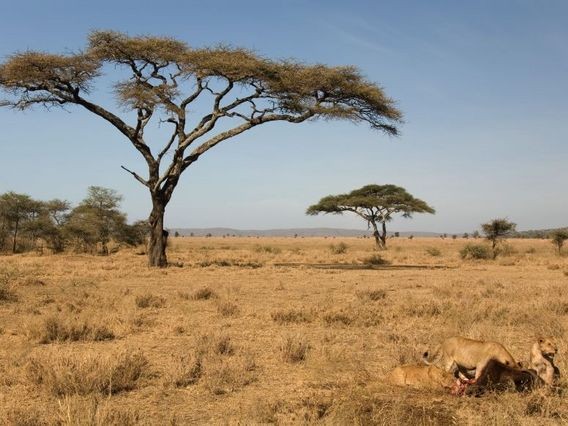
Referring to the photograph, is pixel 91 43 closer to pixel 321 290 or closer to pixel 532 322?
pixel 321 290

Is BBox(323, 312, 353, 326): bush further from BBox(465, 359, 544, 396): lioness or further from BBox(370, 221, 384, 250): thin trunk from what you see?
BBox(370, 221, 384, 250): thin trunk

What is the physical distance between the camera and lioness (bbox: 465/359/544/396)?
5168mm

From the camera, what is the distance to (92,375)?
5820mm

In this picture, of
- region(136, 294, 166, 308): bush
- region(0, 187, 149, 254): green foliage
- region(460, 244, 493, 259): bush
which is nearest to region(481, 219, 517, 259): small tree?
region(460, 244, 493, 259): bush

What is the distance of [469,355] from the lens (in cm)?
548

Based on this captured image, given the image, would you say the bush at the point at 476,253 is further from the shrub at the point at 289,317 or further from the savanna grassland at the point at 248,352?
the shrub at the point at 289,317

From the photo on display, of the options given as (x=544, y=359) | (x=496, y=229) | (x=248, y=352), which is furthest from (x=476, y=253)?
(x=544, y=359)

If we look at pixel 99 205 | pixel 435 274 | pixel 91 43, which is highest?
pixel 91 43

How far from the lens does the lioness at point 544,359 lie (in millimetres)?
5418

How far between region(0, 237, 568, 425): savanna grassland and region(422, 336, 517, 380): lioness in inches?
15.5

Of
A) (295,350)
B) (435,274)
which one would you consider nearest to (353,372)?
(295,350)

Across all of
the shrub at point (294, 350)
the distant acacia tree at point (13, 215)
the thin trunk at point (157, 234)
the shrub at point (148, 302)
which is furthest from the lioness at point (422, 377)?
the distant acacia tree at point (13, 215)

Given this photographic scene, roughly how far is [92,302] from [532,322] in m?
8.83

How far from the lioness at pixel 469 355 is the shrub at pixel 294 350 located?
6.39 feet
